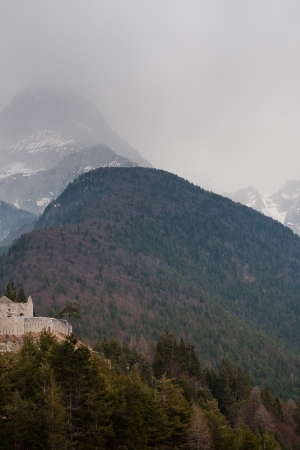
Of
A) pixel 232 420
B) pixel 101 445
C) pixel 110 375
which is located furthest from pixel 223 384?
pixel 101 445

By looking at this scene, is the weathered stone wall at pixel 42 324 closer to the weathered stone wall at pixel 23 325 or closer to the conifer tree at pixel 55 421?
the weathered stone wall at pixel 23 325

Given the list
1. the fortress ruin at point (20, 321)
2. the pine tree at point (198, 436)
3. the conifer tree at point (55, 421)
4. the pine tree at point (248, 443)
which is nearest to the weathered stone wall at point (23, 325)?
the fortress ruin at point (20, 321)

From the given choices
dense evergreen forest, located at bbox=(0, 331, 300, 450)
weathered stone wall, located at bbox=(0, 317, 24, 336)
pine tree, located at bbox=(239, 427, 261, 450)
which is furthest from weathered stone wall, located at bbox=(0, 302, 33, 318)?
pine tree, located at bbox=(239, 427, 261, 450)

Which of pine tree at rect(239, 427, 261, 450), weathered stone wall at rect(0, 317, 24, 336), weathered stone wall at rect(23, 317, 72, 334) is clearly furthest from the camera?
weathered stone wall at rect(23, 317, 72, 334)

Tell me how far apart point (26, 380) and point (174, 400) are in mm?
17472

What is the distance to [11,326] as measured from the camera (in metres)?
84.7

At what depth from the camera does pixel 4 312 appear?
285ft

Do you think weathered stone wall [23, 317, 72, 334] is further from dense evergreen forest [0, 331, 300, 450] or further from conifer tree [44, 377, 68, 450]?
conifer tree [44, 377, 68, 450]

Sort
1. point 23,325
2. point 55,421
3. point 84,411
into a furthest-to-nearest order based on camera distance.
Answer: point 23,325 → point 84,411 → point 55,421

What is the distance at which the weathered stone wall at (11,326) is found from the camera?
84438mm

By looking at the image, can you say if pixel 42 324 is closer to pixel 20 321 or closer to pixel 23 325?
pixel 23 325

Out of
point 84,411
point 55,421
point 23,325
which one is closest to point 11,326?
point 23,325

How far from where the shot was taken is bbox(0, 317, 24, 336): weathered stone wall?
84438mm

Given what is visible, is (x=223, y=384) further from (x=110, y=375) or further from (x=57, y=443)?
(x=57, y=443)
